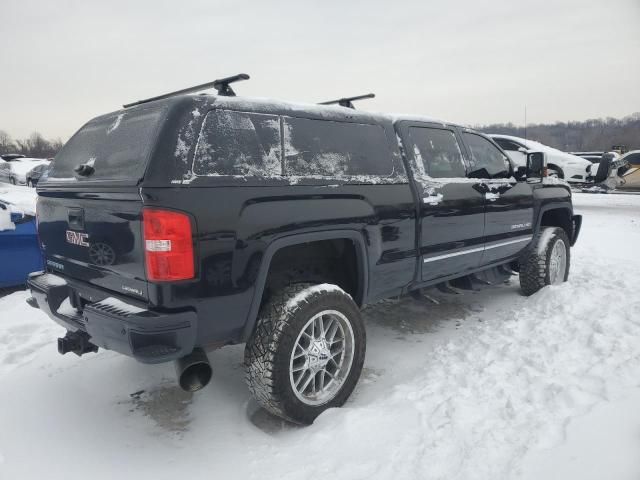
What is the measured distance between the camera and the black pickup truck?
7.68 feet

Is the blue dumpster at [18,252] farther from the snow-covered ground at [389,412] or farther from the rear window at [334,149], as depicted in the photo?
the rear window at [334,149]

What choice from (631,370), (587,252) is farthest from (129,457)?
(587,252)

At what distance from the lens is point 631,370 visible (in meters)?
2.97

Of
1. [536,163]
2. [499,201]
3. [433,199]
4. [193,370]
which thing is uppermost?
[536,163]

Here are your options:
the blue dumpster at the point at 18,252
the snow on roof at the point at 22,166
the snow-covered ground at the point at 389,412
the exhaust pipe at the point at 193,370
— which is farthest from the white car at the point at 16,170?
the exhaust pipe at the point at 193,370

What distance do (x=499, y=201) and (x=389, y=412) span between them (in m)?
2.57

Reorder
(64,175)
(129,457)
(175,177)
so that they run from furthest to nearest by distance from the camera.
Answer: (64,175) → (129,457) → (175,177)

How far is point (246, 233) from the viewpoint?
2514mm

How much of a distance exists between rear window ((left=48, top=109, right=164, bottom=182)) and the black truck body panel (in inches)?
3.3

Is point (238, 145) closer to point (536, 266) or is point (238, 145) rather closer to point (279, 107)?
point (279, 107)

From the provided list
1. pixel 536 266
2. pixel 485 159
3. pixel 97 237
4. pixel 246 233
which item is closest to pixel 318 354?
pixel 246 233

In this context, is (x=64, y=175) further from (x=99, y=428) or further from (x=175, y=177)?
(x=99, y=428)

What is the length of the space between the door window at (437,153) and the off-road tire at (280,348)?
1.50 meters

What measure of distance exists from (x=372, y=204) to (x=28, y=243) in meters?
4.32
